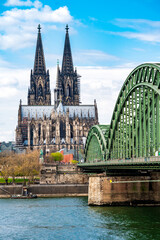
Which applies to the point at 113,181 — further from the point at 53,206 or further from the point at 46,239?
the point at 46,239

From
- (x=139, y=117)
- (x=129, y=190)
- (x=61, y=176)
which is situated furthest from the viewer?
(x=61, y=176)

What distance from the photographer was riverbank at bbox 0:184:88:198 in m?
87.7

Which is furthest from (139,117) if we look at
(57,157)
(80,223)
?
(57,157)

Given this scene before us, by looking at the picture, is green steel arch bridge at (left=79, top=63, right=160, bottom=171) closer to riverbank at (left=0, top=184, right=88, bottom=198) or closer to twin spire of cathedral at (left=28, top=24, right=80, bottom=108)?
riverbank at (left=0, top=184, right=88, bottom=198)

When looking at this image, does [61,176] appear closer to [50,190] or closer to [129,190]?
[50,190]

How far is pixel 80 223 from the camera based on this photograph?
4912 cm

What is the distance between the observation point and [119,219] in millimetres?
49688

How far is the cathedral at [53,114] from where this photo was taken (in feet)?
585

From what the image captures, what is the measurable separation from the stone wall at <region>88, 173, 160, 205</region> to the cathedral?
110 metres

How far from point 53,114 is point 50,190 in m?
96.6

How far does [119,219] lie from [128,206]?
10.5 meters

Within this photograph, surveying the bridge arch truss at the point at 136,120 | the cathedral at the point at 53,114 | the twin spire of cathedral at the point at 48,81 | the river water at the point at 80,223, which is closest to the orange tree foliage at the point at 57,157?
the cathedral at the point at 53,114

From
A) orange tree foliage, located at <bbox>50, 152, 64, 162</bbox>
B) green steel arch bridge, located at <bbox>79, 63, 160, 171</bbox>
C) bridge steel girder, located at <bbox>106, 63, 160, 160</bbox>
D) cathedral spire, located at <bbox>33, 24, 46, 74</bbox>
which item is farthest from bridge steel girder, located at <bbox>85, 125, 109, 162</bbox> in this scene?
cathedral spire, located at <bbox>33, 24, 46, 74</bbox>

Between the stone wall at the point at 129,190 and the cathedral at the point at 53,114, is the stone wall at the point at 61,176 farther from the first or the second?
the cathedral at the point at 53,114
